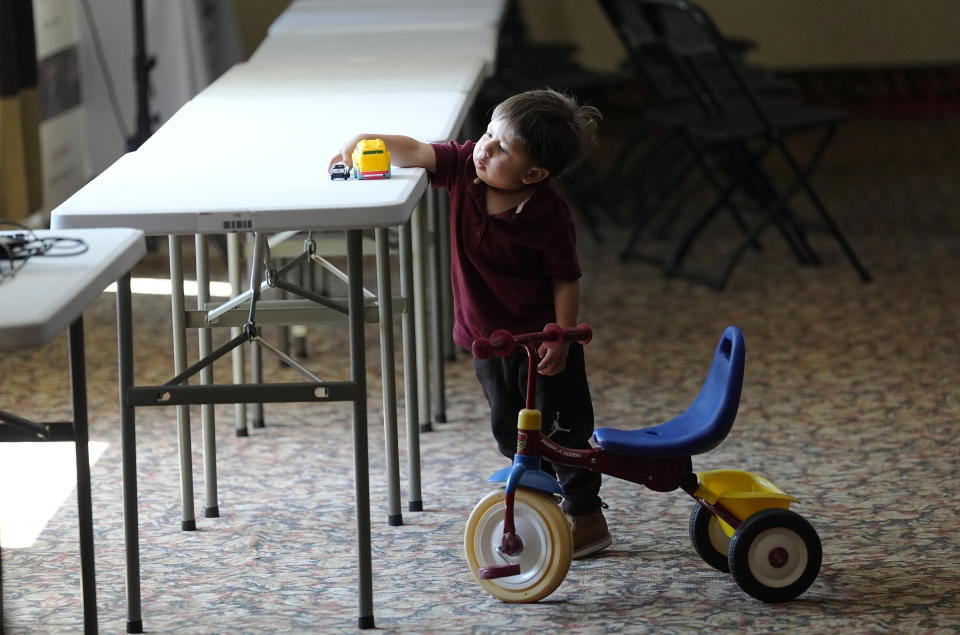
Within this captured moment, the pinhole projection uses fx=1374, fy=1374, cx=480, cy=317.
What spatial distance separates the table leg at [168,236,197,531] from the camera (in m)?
2.38

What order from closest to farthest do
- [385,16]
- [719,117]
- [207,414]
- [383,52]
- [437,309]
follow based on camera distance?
[207,414] < [437,309] < [383,52] < [385,16] < [719,117]

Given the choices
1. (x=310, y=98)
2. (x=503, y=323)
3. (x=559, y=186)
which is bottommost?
(x=559, y=186)

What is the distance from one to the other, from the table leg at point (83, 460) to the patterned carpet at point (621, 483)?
22 cm

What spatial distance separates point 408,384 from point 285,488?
1.21ft

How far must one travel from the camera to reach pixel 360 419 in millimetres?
2033

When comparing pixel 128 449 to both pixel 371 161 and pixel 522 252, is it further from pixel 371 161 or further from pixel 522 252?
pixel 522 252

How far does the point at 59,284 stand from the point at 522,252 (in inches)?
33.5

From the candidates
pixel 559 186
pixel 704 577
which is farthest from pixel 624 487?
pixel 559 186

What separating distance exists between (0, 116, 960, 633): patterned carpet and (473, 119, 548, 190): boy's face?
26.3 inches

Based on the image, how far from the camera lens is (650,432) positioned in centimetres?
225

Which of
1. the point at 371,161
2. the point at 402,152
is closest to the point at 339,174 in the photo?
the point at 371,161

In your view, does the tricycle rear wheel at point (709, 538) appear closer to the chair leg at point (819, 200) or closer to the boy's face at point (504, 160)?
the boy's face at point (504, 160)

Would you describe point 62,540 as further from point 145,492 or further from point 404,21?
point 404,21

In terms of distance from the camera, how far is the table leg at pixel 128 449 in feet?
6.68
